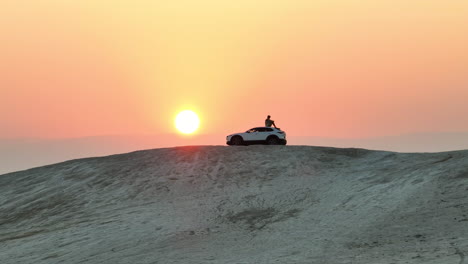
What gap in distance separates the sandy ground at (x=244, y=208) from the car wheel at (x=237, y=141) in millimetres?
2398

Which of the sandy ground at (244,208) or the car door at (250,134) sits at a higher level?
the car door at (250,134)

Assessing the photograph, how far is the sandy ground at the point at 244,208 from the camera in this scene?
16.8 metres

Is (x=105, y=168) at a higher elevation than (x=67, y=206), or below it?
higher

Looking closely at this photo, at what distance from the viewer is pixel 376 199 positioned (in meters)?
21.7

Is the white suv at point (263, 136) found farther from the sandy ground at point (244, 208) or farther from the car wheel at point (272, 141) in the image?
the sandy ground at point (244, 208)

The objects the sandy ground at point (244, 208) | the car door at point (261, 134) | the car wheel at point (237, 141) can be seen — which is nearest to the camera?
the sandy ground at point (244, 208)

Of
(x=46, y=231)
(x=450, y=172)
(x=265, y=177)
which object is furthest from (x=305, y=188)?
(x=46, y=231)

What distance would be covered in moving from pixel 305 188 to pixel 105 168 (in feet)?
46.2

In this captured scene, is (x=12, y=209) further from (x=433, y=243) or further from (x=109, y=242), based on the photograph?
(x=433, y=243)

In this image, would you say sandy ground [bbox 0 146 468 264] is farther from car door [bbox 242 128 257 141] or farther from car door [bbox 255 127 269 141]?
car door [bbox 242 128 257 141]

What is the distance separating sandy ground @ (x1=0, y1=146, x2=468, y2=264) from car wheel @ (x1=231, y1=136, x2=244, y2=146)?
2.40 m

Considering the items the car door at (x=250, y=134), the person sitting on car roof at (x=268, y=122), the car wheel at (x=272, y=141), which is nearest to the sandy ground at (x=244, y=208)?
the car wheel at (x=272, y=141)

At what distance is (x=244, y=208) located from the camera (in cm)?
2300

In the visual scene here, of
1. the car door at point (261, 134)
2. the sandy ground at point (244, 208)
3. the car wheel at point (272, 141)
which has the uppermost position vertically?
the car door at point (261, 134)
